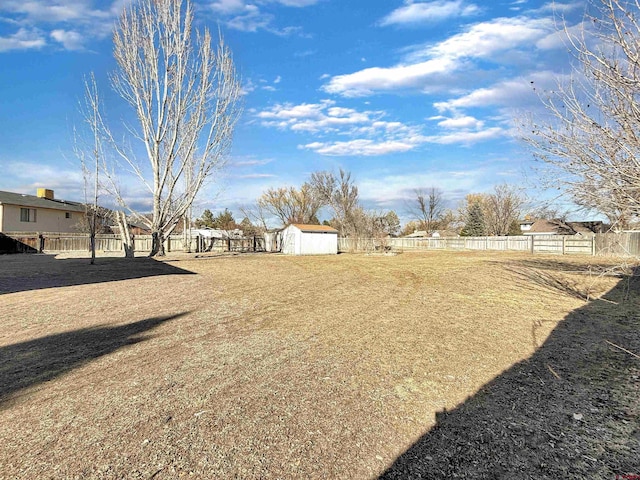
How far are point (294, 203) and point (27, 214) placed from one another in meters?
28.4

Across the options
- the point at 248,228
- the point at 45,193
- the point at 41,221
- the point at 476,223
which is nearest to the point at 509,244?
the point at 476,223

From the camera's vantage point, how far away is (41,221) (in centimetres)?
3022

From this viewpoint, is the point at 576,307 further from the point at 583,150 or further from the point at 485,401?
the point at 485,401

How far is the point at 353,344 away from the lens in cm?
487

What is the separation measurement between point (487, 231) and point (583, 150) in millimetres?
50436

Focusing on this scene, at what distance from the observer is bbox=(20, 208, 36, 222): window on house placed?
1118 inches

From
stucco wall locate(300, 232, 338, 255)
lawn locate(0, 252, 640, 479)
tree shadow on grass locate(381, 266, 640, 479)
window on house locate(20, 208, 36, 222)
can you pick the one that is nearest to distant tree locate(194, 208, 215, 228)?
window on house locate(20, 208, 36, 222)

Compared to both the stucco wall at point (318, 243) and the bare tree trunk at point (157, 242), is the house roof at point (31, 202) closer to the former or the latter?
the bare tree trunk at point (157, 242)

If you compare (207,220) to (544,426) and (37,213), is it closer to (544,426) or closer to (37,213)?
(37,213)

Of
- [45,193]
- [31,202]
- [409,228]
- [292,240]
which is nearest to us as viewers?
[31,202]

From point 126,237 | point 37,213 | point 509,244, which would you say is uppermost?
point 37,213

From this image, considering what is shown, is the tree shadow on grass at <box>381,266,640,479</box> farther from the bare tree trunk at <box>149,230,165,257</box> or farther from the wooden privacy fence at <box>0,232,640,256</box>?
the bare tree trunk at <box>149,230,165,257</box>

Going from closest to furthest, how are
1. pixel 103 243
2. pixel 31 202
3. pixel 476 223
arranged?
pixel 103 243 < pixel 31 202 < pixel 476 223

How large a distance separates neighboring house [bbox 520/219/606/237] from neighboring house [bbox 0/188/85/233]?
35.1 metres
